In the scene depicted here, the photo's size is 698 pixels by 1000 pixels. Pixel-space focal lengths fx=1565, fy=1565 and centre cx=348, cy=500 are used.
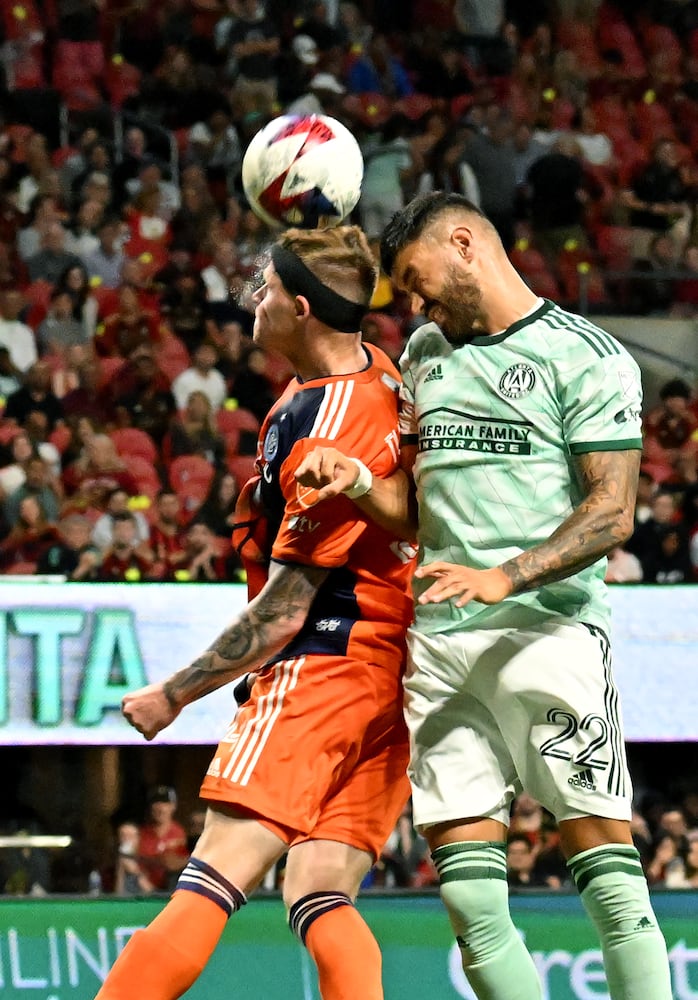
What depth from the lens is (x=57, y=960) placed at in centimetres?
485

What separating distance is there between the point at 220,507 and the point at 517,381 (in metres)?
5.39

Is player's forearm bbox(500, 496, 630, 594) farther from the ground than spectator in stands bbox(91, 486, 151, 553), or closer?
farther from the ground

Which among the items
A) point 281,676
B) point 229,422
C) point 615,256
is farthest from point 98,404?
point 281,676

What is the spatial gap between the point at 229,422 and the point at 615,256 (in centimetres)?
379

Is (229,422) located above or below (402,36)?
below

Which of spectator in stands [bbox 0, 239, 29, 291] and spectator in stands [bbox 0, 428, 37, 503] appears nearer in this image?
spectator in stands [bbox 0, 428, 37, 503]

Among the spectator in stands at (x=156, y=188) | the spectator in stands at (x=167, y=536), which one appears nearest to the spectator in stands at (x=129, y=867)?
the spectator in stands at (x=167, y=536)

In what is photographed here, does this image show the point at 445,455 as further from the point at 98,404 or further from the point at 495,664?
the point at 98,404

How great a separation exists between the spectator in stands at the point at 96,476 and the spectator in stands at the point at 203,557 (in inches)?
20.8

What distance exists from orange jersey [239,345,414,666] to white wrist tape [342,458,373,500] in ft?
0.27

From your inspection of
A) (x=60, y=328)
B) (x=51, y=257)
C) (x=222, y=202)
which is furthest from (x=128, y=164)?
(x=60, y=328)

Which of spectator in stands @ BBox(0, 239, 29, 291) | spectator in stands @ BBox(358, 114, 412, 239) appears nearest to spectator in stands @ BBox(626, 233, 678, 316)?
spectator in stands @ BBox(358, 114, 412, 239)

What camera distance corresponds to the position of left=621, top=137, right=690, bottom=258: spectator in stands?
476 inches

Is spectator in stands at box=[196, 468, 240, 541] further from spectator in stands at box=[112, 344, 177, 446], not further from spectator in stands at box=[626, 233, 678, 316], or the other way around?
spectator in stands at box=[626, 233, 678, 316]
